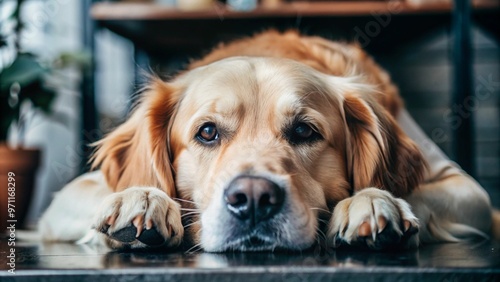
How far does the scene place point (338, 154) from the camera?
1.69 m

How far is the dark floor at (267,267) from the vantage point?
1064 mm

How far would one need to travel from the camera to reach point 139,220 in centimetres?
130

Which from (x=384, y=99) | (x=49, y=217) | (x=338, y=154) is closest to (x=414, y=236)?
(x=338, y=154)

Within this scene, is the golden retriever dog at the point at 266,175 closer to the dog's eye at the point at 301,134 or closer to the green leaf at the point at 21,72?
the dog's eye at the point at 301,134

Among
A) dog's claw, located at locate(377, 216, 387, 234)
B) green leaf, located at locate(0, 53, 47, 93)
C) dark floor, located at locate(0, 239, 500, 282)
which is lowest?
dark floor, located at locate(0, 239, 500, 282)

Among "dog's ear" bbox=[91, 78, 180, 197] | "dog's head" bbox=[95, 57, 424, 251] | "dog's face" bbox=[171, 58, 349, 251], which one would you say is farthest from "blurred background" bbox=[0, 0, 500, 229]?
"dog's face" bbox=[171, 58, 349, 251]

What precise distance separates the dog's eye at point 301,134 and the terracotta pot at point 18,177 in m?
1.37

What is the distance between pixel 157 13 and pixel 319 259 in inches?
82.1

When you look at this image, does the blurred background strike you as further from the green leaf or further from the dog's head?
the dog's head

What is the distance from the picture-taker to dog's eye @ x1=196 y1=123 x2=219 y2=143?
1.61m

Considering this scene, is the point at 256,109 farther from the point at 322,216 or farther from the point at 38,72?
the point at 38,72

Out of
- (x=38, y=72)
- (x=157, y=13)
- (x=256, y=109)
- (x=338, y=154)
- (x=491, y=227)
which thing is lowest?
(x=491, y=227)

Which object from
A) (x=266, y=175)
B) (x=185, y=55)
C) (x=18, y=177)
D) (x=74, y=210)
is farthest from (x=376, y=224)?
(x=185, y=55)

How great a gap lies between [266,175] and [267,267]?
0.31m
